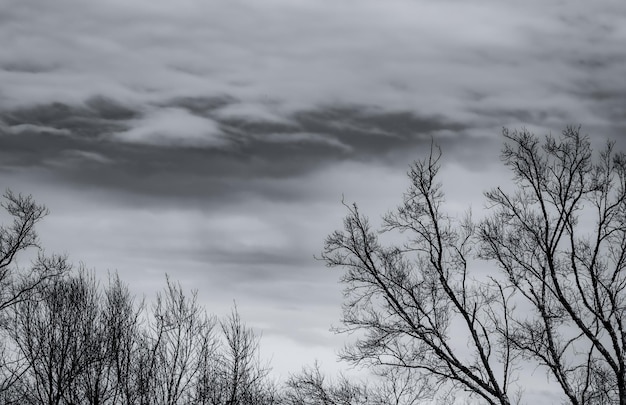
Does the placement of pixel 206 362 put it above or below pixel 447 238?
below

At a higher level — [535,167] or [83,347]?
[535,167]

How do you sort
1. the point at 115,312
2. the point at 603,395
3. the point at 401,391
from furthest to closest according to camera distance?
the point at 401,391 → the point at 115,312 → the point at 603,395

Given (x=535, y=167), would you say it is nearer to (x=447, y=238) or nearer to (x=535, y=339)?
(x=447, y=238)

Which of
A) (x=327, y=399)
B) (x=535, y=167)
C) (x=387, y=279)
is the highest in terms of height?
(x=535, y=167)

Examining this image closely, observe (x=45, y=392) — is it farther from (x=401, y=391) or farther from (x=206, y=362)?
(x=401, y=391)

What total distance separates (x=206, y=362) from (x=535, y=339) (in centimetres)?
1370

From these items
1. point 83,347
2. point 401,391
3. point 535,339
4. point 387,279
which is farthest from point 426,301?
point 83,347

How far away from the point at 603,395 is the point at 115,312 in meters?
17.8

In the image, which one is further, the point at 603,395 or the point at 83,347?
Answer: the point at 83,347

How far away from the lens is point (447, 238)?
19422 mm

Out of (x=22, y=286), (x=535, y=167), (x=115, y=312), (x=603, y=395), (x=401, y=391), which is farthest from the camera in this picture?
(x=401, y=391)

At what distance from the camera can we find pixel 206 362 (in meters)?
27.1

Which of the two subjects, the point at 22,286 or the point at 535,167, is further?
the point at 22,286

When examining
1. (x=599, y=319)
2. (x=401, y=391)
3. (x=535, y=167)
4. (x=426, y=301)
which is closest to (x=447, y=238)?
(x=426, y=301)
